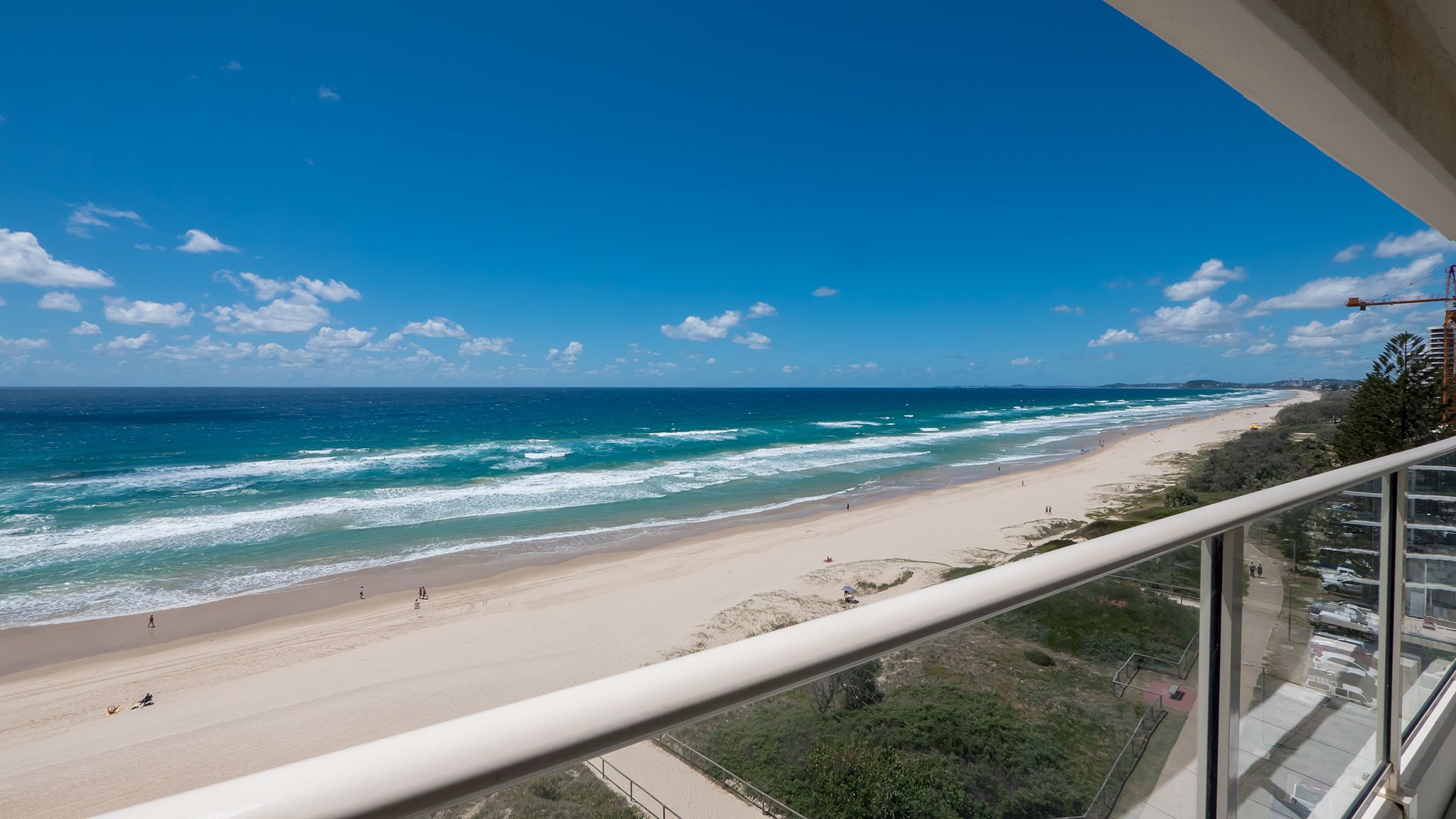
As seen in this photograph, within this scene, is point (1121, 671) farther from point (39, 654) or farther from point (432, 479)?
point (432, 479)

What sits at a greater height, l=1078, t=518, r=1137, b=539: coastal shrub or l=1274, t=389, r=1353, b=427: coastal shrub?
l=1274, t=389, r=1353, b=427: coastal shrub

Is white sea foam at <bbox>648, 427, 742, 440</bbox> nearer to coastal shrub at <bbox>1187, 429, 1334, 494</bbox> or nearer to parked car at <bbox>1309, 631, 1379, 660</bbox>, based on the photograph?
coastal shrub at <bbox>1187, 429, 1334, 494</bbox>

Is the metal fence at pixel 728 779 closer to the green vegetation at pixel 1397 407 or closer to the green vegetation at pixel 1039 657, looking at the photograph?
the green vegetation at pixel 1039 657

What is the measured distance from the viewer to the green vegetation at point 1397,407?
12148 millimetres

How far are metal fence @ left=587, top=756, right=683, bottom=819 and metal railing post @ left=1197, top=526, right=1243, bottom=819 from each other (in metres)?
0.94

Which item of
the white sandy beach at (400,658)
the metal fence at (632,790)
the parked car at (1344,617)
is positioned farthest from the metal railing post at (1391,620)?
the white sandy beach at (400,658)

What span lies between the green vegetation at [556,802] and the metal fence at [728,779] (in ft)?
0.24

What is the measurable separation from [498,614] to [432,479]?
52.8 ft

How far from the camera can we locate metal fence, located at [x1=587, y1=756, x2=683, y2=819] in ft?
1.98

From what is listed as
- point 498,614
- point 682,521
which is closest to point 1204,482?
point 682,521

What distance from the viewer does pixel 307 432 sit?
46.8 meters

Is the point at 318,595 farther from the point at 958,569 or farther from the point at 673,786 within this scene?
the point at 673,786

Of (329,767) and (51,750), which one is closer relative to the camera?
(329,767)

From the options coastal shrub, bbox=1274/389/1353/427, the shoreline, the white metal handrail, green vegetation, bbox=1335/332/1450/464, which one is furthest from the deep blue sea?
the white metal handrail
